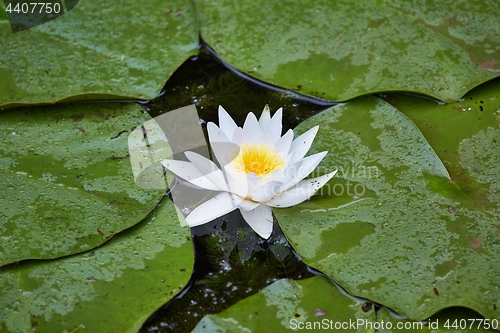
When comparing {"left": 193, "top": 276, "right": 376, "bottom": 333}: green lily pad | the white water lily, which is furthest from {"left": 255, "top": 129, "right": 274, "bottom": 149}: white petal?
{"left": 193, "top": 276, "right": 376, "bottom": 333}: green lily pad

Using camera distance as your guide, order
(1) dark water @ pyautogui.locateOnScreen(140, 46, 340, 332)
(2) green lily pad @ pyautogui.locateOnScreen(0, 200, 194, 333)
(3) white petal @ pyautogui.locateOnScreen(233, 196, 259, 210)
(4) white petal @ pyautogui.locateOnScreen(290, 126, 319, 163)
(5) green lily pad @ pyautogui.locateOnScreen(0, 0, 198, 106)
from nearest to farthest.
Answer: (2) green lily pad @ pyautogui.locateOnScreen(0, 200, 194, 333)
(1) dark water @ pyautogui.locateOnScreen(140, 46, 340, 332)
(3) white petal @ pyautogui.locateOnScreen(233, 196, 259, 210)
(4) white petal @ pyautogui.locateOnScreen(290, 126, 319, 163)
(5) green lily pad @ pyautogui.locateOnScreen(0, 0, 198, 106)

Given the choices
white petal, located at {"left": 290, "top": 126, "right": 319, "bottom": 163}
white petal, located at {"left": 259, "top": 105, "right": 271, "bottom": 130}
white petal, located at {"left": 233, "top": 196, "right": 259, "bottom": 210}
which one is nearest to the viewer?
white petal, located at {"left": 233, "top": 196, "right": 259, "bottom": 210}

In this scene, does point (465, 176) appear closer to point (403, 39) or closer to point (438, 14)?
point (403, 39)

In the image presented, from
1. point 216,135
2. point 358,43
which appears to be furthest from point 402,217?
point 358,43

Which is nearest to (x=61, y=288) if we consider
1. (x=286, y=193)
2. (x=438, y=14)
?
(x=286, y=193)

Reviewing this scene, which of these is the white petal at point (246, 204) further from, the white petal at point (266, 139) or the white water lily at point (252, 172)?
the white petal at point (266, 139)

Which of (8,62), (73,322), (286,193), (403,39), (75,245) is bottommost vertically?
(73,322)

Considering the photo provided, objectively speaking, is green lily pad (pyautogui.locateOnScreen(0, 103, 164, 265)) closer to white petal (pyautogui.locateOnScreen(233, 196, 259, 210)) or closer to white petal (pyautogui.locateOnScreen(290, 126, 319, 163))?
white petal (pyautogui.locateOnScreen(233, 196, 259, 210))
